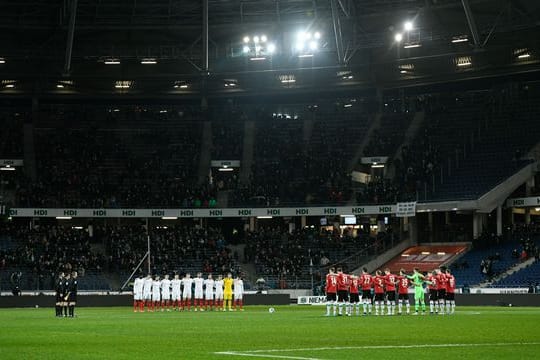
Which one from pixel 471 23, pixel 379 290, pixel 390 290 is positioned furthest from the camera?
pixel 471 23

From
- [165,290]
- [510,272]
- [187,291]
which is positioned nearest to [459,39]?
[510,272]

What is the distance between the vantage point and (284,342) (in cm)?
2519

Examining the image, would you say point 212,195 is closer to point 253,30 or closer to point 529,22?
point 253,30

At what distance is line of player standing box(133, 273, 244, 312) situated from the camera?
55.8 metres

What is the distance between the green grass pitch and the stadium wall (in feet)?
93.7

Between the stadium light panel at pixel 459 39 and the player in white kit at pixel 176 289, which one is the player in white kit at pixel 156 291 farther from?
the stadium light panel at pixel 459 39

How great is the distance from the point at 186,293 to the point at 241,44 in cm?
2994

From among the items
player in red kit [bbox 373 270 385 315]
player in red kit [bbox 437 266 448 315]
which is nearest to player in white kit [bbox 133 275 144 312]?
player in red kit [bbox 373 270 385 315]

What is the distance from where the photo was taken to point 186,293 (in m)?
57.2

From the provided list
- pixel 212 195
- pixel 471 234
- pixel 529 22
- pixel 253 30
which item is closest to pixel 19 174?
pixel 212 195

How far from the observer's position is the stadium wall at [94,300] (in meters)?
64.1

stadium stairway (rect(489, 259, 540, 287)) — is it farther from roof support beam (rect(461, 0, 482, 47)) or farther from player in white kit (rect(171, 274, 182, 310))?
player in white kit (rect(171, 274, 182, 310))

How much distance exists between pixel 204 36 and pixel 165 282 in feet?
62.2

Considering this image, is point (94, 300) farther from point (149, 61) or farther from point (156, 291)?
point (149, 61)
